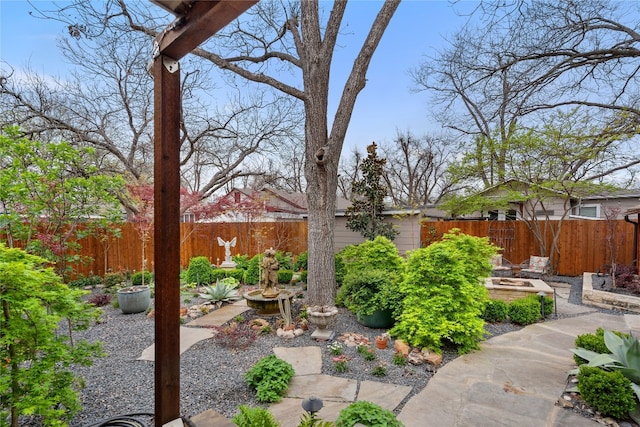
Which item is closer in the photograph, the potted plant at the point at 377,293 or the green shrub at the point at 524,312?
the potted plant at the point at 377,293

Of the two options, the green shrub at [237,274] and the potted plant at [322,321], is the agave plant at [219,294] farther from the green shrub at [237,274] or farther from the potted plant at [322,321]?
the potted plant at [322,321]

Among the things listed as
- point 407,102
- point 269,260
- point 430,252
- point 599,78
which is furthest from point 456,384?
point 407,102

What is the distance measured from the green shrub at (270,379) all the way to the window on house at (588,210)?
14383 mm

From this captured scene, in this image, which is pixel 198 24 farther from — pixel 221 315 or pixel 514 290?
pixel 514 290

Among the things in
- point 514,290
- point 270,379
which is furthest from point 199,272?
point 514,290

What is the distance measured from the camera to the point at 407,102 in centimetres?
1232

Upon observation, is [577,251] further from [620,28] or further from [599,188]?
[620,28]

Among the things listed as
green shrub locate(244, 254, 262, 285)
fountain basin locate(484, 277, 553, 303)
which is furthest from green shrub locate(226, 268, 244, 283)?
fountain basin locate(484, 277, 553, 303)

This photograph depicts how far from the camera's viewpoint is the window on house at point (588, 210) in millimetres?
12320

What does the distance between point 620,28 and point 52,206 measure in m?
11.1

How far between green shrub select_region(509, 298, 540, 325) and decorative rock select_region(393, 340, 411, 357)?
244cm

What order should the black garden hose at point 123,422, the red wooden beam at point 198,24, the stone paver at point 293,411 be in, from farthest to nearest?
the stone paver at point 293,411
the black garden hose at point 123,422
the red wooden beam at point 198,24

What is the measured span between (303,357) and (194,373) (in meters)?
1.19

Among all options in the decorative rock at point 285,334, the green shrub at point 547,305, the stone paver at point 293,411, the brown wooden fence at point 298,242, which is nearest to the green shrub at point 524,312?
the green shrub at point 547,305
